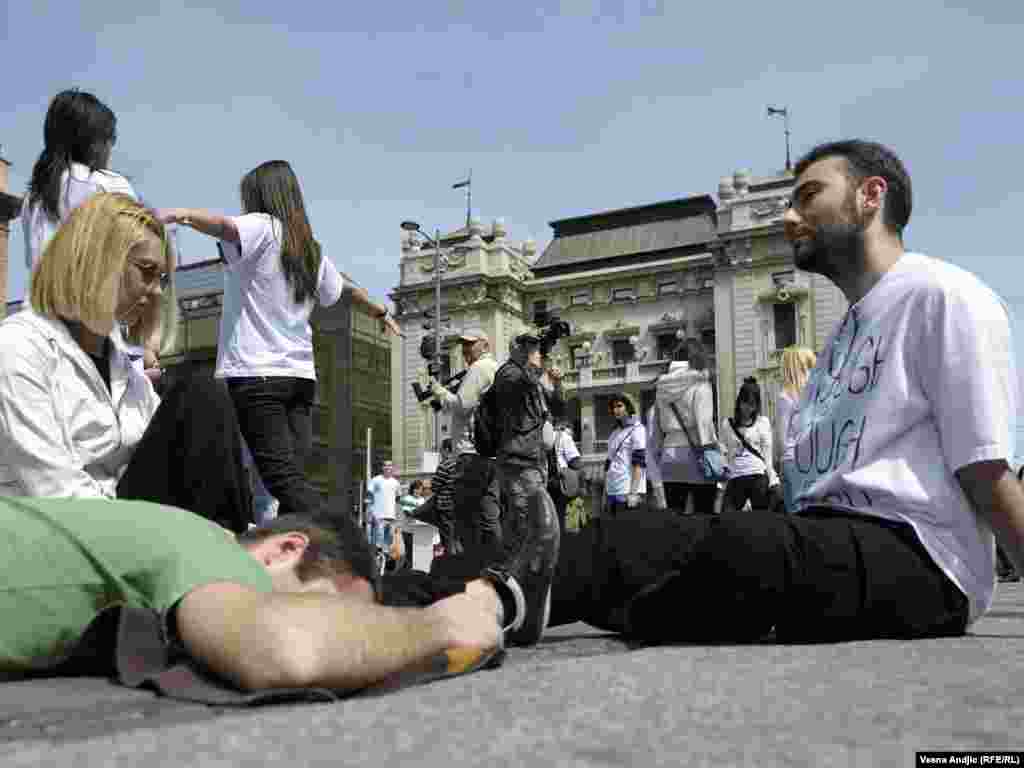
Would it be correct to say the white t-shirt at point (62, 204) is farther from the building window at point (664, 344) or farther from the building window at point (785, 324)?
the building window at point (664, 344)

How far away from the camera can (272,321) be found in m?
3.86

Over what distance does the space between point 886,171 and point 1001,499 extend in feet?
3.12

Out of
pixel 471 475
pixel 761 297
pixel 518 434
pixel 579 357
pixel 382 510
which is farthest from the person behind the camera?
pixel 579 357

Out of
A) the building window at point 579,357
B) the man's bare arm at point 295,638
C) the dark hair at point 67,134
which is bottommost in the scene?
the man's bare arm at point 295,638

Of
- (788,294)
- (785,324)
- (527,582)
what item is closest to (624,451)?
(527,582)

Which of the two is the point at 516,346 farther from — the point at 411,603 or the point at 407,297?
the point at 407,297

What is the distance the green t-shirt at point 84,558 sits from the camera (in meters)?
1.58

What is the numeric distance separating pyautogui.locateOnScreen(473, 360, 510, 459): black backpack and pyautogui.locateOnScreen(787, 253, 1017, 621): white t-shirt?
3509 millimetres

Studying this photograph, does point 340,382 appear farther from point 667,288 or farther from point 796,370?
point 796,370

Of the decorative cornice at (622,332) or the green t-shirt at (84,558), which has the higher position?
the decorative cornice at (622,332)

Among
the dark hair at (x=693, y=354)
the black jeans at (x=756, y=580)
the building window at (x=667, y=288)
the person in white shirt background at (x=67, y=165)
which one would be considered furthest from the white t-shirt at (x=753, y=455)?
the building window at (x=667, y=288)

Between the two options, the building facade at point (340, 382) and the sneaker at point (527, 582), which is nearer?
the sneaker at point (527, 582)

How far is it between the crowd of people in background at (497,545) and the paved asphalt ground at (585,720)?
0.13m

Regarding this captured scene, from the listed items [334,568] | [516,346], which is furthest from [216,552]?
[516,346]
